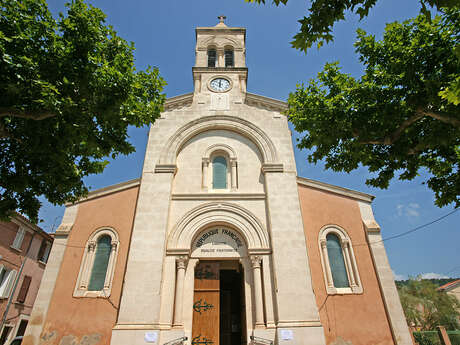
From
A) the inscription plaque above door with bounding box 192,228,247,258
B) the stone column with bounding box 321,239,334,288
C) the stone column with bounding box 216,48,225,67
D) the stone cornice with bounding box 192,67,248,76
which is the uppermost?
Answer: the stone column with bounding box 216,48,225,67

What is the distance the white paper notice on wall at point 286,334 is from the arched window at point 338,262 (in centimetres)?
215

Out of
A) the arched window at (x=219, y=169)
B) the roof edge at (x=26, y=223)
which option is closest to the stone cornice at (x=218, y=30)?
the arched window at (x=219, y=169)

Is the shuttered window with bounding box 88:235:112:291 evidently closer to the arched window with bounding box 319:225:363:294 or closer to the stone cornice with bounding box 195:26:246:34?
the arched window with bounding box 319:225:363:294

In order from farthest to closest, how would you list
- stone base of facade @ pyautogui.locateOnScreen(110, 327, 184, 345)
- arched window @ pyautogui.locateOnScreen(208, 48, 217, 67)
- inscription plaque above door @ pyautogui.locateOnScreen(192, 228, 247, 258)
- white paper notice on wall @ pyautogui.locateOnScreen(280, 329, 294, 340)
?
1. arched window @ pyautogui.locateOnScreen(208, 48, 217, 67)
2. inscription plaque above door @ pyautogui.locateOnScreen(192, 228, 247, 258)
3. white paper notice on wall @ pyautogui.locateOnScreen(280, 329, 294, 340)
4. stone base of facade @ pyautogui.locateOnScreen(110, 327, 184, 345)

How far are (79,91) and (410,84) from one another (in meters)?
8.52

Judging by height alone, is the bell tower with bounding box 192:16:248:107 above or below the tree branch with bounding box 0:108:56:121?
above

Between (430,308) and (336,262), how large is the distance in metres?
27.2

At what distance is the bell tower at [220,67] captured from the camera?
14781mm

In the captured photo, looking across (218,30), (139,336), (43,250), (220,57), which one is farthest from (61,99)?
(43,250)

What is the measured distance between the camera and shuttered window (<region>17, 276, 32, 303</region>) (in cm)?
1837

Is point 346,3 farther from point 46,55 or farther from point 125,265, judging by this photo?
point 125,265

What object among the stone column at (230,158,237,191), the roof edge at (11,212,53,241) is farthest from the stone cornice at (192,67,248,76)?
the roof edge at (11,212,53,241)

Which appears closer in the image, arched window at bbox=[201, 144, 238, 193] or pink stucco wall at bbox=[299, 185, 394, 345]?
pink stucco wall at bbox=[299, 185, 394, 345]

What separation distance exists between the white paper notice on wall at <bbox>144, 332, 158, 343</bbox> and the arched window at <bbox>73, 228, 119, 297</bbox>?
2.12m
